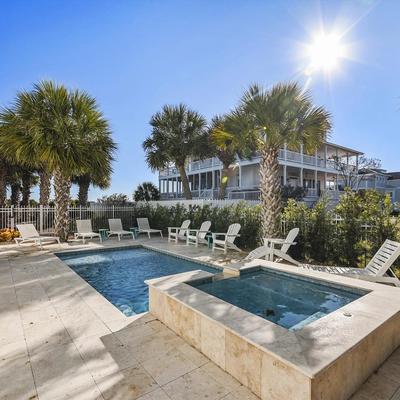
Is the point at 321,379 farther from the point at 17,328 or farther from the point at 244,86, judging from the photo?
the point at 244,86

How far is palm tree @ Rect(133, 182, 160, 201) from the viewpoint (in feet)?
90.7

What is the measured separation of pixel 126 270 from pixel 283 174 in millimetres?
18956

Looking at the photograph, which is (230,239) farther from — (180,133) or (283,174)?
(283,174)

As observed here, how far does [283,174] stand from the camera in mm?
23641

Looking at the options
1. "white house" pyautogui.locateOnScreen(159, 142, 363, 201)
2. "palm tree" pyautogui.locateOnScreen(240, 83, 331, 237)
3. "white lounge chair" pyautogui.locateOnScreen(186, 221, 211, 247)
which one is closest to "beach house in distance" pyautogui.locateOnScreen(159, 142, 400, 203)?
"white house" pyautogui.locateOnScreen(159, 142, 363, 201)

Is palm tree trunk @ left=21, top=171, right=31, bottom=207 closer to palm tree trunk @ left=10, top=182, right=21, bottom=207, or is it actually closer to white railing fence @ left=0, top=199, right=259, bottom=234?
palm tree trunk @ left=10, top=182, right=21, bottom=207

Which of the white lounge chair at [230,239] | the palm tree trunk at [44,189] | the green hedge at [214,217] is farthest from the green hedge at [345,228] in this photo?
the palm tree trunk at [44,189]

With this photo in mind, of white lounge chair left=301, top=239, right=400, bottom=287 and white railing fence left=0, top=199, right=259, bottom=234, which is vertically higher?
white railing fence left=0, top=199, right=259, bottom=234

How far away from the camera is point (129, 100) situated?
562 inches

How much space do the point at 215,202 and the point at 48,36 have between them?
9.13 m

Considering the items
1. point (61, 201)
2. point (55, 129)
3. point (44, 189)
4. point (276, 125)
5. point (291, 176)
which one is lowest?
point (61, 201)

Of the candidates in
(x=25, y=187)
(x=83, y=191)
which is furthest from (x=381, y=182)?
(x=25, y=187)

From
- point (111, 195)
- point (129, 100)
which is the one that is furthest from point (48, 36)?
point (111, 195)

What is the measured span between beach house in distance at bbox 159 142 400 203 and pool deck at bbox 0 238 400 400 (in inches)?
694
